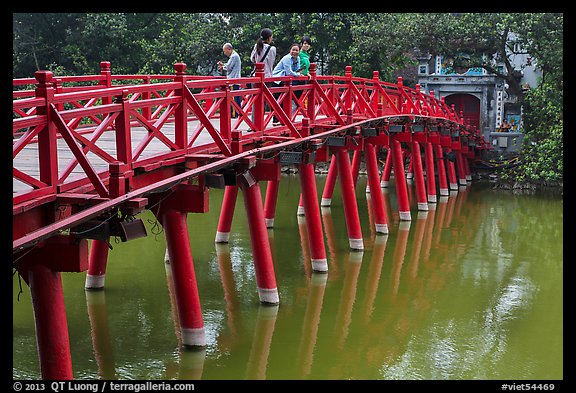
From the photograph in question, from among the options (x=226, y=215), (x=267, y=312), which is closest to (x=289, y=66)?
(x=226, y=215)

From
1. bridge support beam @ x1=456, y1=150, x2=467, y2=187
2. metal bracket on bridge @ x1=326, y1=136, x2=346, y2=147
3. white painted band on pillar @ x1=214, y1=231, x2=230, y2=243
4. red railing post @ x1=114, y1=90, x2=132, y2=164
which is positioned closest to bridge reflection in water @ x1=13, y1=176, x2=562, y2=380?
white painted band on pillar @ x1=214, y1=231, x2=230, y2=243

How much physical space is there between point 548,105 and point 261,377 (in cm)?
1992

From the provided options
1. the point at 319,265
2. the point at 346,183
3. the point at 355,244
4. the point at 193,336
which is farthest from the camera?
the point at 355,244

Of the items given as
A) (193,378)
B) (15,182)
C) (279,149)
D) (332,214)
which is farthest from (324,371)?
(332,214)

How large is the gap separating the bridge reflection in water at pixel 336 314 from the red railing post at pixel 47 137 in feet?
11.5

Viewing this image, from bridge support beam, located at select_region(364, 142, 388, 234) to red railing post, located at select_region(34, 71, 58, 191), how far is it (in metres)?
12.4

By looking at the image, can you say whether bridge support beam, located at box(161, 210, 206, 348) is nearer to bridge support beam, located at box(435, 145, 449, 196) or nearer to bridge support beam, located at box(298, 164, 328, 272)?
bridge support beam, located at box(298, 164, 328, 272)

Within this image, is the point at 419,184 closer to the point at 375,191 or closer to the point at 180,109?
the point at 375,191

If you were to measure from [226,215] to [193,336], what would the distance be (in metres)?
6.76

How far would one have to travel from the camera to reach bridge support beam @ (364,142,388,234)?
19156mm

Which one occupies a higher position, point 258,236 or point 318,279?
point 258,236

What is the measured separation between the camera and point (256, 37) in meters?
32.5

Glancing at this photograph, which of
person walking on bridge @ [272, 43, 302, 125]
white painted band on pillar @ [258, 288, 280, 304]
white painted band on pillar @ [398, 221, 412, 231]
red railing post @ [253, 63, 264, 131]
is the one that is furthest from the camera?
white painted band on pillar @ [398, 221, 412, 231]

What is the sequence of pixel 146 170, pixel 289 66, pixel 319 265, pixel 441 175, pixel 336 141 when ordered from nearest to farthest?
pixel 146 170 < pixel 289 66 < pixel 319 265 < pixel 336 141 < pixel 441 175
